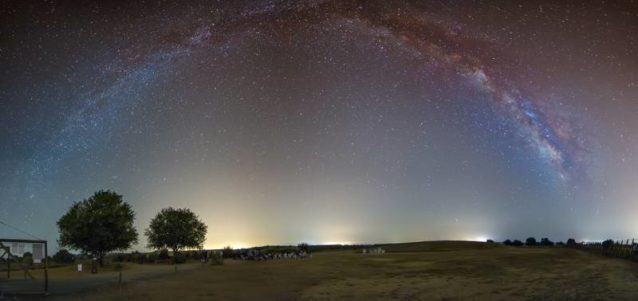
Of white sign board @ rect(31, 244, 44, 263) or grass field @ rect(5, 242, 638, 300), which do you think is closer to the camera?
grass field @ rect(5, 242, 638, 300)

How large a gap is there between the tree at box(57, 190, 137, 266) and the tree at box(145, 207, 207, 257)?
18948mm

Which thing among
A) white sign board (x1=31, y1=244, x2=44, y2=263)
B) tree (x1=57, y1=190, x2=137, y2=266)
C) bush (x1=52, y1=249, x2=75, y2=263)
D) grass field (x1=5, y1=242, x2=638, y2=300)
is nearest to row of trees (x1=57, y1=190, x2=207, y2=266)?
tree (x1=57, y1=190, x2=137, y2=266)

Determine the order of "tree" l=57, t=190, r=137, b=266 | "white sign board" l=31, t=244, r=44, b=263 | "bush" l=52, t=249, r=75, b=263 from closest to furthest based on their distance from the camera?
1. "white sign board" l=31, t=244, r=44, b=263
2. "tree" l=57, t=190, r=137, b=266
3. "bush" l=52, t=249, r=75, b=263

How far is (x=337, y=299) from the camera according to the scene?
25219 millimetres

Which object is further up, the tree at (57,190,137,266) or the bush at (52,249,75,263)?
the tree at (57,190,137,266)

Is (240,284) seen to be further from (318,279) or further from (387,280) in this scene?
(387,280)

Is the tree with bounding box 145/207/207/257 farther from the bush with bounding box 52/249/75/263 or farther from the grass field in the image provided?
the grass field

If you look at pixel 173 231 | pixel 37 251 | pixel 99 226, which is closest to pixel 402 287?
pixel 37 251

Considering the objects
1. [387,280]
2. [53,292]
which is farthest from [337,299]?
[53,292]

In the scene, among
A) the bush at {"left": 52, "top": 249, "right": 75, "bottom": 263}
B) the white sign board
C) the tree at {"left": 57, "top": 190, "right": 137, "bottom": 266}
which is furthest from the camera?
the bush at {"left": 52, "top": 249, "right": 75, "bottom": 263}

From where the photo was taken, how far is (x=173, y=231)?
76750 millimetres

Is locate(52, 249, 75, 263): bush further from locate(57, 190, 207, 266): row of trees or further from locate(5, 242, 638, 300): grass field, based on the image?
locate(5, 242, 638, 300): grass field

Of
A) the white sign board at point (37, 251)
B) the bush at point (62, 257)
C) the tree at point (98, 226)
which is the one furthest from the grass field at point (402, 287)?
the bush at point (62, 257)

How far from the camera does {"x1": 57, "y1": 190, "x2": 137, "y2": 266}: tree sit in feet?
179
